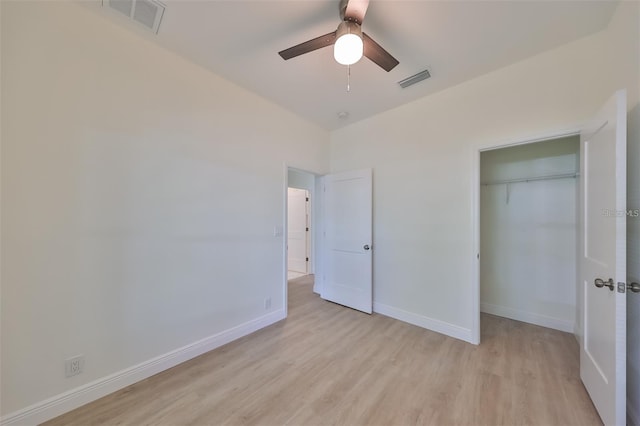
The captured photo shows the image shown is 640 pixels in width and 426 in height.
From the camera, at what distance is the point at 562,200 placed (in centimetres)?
287

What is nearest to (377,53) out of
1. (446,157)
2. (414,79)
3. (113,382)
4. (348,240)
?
(414,79)

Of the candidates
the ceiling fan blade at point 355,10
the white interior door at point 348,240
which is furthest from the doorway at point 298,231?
the ceiling fan blade at point 355,10

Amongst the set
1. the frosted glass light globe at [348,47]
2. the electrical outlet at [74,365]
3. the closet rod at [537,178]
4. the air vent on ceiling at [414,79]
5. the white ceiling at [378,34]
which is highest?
the white ceiling at [378,34]

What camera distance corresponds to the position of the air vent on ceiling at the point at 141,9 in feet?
5.54

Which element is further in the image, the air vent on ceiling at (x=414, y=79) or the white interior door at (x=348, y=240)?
the white interior door at (x=348, y=240)

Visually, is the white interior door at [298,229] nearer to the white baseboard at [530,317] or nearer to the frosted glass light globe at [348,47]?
the white baseboard at [530,317]

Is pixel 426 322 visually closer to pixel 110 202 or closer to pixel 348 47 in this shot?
pixel 348 47

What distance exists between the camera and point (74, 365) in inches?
66.7

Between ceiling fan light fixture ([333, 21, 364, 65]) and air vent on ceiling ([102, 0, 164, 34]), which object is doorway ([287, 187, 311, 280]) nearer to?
air vent on ceiling ([102, 0, 164, 34])

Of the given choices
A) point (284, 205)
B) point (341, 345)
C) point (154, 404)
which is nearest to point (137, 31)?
point (284, 205)

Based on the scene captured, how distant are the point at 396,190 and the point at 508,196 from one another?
153 centimetres

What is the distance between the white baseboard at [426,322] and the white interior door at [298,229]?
286cm

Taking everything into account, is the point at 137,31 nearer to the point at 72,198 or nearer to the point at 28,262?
the point at 72,198

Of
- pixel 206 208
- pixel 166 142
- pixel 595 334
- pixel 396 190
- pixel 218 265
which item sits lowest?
pixel 595 334
